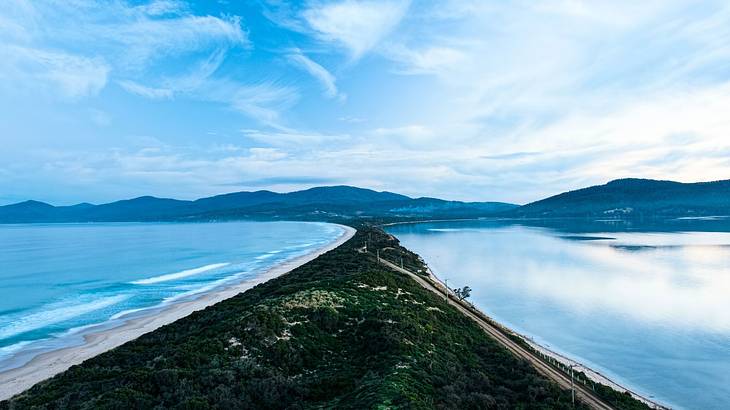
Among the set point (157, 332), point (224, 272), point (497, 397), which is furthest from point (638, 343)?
point (224, 272)

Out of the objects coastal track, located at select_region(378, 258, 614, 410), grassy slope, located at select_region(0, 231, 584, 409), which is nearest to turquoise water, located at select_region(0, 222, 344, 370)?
grassy slope, located at select_region(0, 231, 584, 409)

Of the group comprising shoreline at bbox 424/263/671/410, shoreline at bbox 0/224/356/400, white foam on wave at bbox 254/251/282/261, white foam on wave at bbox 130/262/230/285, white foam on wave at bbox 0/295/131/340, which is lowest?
shoreline at bbox 424/263/671/410

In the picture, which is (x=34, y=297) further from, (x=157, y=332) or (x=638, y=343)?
(x=638, y=343)

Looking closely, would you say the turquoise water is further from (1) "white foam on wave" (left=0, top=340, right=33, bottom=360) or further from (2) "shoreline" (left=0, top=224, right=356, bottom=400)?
(2) "shoreline" (left=0, top=224, right=356, bottom=400)

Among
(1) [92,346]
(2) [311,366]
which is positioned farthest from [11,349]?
(2) [311,366]

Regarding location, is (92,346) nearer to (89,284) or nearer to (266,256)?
(89,284)

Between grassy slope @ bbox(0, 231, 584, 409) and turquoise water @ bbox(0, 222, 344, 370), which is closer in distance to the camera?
grassy slope @ bbox(0, 231, 584, 409)

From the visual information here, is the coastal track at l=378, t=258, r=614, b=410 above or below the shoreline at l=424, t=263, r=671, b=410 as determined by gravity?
above

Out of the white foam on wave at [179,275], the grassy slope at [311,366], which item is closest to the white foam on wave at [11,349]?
the grassy slope at [311,366]
